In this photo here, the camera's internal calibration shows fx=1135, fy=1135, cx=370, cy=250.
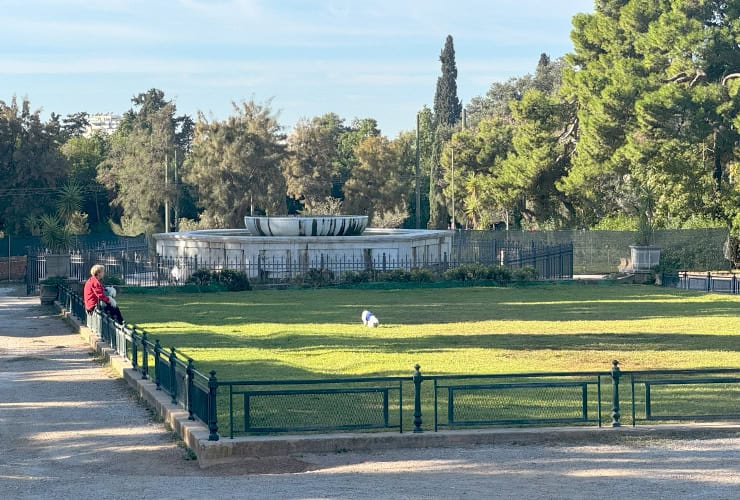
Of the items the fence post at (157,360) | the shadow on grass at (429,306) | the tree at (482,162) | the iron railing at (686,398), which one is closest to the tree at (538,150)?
the tree at (482,162)

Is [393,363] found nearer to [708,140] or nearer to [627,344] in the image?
[627,344]

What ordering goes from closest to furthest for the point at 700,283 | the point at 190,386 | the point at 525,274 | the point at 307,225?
1. the point at 190,386
2. the point at 525,274
3. the point at 700,283
4. the point at 307,225

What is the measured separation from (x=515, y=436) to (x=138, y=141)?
264 ft

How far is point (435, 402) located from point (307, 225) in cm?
3417

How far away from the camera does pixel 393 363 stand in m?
22.9

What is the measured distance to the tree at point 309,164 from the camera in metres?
93.4

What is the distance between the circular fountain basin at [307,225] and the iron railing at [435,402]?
29.4 metres

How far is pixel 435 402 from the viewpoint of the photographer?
15.5 metres

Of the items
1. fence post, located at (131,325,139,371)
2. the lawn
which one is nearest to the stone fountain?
the lawn

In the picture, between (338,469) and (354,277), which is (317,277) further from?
(338,469)

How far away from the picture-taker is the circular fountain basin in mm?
49438

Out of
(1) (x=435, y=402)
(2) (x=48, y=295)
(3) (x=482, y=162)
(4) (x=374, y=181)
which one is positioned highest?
(3) (x=482, y=162)

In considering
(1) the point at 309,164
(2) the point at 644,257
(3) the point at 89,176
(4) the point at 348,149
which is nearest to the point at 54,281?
(2) the point at 644,257

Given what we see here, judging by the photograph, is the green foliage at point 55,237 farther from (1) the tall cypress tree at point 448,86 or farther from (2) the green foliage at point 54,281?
(1) the tall cypress tree at point 448,86
